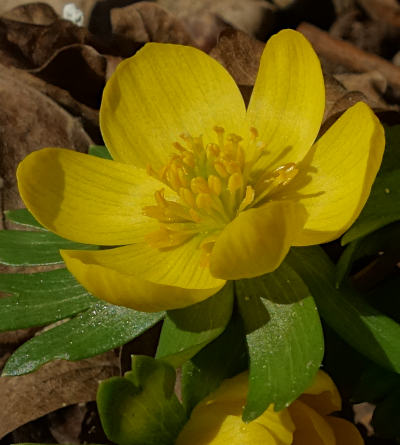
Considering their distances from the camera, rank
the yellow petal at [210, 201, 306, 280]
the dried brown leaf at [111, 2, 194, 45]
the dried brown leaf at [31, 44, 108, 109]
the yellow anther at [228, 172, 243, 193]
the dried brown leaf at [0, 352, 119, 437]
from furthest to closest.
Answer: the dried brown leaf at [111, 2, 194, 45], the dried brown leaf at [31, 44, 108, 109], the dried brown leaf at [0, 352, 119, 437], the yellow anther at [228, 172, 243, 193], the yellow petal at [210, 201, 306, 280]

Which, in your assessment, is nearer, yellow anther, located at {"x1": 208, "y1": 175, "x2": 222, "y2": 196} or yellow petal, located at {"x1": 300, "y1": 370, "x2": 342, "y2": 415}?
yellow petal, located at {"x1": 300, "y1": 370, "x2": 342, "y2": 415}

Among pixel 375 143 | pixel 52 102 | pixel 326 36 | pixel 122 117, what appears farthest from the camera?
pixel 326 36

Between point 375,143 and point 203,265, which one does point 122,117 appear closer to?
point 203,265

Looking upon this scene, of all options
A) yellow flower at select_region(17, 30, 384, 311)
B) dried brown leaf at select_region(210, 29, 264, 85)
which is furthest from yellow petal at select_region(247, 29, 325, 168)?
dried brown leaf at select_region(210, 29, 264, 85)

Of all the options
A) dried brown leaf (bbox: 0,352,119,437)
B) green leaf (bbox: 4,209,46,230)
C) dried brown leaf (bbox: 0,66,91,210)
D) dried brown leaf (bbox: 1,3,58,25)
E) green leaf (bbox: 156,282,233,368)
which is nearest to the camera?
green leaf (bbox: 156,282,233,368)

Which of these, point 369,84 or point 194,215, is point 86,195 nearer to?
point 194,215

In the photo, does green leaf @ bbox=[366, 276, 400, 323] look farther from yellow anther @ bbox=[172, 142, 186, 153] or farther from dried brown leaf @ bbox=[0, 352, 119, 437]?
dried brown leaf @ bbox=[0, 352, 119, 437]

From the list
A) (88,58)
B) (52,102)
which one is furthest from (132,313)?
(88,58)

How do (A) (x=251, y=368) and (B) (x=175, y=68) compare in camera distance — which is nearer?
(A) (x=251, y=368)
